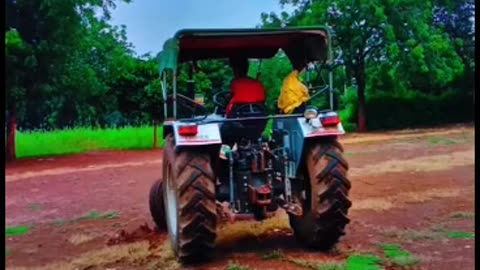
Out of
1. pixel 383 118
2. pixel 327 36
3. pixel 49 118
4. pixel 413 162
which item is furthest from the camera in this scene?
pixel 49 118

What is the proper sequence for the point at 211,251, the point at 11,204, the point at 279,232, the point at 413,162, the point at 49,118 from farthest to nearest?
the point at 49,118, the point at 413,162, the point at 11,204, the point at 279,232, the point at 211,251

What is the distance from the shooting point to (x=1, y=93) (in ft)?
8.46

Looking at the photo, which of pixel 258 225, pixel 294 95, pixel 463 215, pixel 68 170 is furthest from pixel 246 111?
pixel 68 170

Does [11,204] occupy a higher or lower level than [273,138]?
lower

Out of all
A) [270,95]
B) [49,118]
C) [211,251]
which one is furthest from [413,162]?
[49,118]

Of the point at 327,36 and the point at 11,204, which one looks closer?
the point at 327,36

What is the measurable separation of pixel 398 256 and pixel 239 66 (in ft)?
8.81

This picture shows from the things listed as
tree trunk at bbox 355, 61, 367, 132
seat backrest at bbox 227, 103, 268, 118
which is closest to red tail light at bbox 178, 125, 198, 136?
seat backrest at bbox 227, 103, 268, 118

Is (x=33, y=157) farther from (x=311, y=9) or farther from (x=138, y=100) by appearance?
(x=311, y=9)

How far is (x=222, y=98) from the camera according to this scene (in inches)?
285

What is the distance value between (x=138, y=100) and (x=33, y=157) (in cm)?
643

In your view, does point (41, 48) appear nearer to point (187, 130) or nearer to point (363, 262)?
point (187, 130)

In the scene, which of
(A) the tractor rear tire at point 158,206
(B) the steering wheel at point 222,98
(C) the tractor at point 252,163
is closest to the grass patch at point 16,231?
(A) the tractor rear tire at point 158,206

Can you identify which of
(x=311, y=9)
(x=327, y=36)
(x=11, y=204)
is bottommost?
(x=11, y=204)
